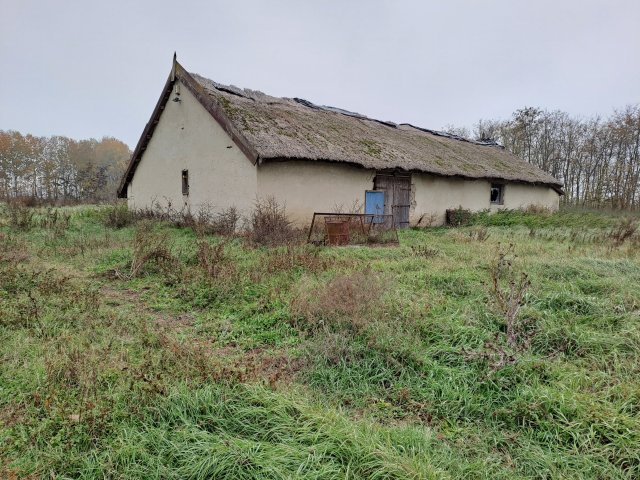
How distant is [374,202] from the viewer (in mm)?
12430

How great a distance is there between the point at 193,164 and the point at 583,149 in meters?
28.3

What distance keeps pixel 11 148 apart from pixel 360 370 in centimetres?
4765

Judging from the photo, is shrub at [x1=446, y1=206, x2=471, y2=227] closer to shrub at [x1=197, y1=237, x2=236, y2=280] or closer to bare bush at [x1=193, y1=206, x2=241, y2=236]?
bare bush at [x1=193, y1=206, x2=241, y2=236]

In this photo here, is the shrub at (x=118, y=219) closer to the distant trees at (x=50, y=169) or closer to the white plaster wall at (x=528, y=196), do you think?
the white plaster wall at (x=528, y=196)

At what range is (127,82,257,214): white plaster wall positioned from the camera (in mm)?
10188

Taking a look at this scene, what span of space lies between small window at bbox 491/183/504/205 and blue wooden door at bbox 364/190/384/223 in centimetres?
757

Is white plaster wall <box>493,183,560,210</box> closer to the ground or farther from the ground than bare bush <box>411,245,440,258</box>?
farther from the ground

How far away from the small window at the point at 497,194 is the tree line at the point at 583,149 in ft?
24.7

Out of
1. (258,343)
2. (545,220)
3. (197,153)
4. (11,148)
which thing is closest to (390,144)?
(545,220)

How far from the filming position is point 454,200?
15.0 m

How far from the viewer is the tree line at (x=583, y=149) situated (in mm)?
24484

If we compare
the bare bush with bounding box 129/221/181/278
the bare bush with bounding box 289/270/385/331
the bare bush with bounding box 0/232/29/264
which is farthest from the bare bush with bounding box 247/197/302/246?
the bare bush with bounding box 0/232/29/264

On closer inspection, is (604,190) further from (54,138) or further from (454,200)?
(54,138)

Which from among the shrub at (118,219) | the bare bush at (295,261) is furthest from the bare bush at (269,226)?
the shrub at (118,219)
